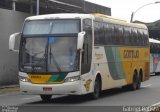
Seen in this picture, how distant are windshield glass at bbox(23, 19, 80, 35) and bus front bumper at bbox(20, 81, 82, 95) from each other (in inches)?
75.5

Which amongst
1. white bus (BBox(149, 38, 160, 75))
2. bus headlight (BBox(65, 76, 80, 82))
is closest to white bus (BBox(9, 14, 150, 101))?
bus headlight (BBox(65, 76, 80, 82))

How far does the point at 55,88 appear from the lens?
19.2 metres

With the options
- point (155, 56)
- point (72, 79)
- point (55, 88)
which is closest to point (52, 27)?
point (72, 79)

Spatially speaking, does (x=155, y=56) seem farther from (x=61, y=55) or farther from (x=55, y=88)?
(x=55, y=88)

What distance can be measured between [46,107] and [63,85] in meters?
1.35

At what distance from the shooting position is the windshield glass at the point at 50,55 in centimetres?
1947

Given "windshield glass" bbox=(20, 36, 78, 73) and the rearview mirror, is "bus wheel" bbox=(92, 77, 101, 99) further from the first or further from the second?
the rearview mirror

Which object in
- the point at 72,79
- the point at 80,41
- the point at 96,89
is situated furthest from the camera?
the point at 96,89

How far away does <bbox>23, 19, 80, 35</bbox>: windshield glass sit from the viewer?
19922mm

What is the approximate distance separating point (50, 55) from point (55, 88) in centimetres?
121

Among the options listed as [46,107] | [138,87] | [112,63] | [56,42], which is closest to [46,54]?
[56,42]

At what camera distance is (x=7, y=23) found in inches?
1363

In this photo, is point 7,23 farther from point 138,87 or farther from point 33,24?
point 33,24

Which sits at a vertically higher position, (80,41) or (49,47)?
(80,41)
